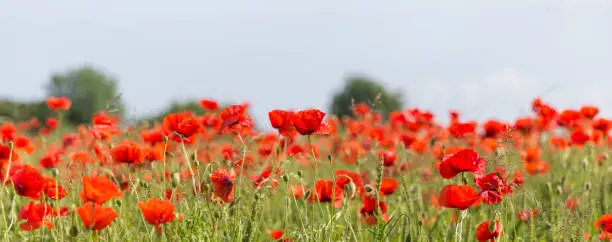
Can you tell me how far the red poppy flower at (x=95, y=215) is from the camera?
1.91m

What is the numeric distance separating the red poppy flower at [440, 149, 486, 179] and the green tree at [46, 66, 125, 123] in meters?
41.1

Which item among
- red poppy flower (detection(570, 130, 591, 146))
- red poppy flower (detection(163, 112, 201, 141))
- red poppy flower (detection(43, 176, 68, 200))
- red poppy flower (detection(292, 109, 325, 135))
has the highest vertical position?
red poppy flower (detection(292, 109, 325, 135))

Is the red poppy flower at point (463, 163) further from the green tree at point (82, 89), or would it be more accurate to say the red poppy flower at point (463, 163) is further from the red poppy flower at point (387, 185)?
the green tree at point (82, 89)

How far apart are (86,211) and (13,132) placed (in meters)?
2.61

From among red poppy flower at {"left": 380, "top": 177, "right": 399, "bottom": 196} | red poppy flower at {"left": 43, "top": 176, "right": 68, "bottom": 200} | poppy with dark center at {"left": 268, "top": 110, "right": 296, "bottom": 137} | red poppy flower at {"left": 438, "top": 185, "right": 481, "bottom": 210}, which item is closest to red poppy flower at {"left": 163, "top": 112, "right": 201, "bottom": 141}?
poppy with dark center at {"left": 268, "top": 110, "right": 296, "bottom": 137}

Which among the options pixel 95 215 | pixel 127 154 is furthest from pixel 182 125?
pixel 95 215

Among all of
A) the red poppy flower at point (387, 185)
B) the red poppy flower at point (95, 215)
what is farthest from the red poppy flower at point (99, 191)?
the red poppy flower at point (387, 185)

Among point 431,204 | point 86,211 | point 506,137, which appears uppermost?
point 506,137

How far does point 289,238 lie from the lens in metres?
2.54

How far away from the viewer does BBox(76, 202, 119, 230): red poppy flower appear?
6.25 feet

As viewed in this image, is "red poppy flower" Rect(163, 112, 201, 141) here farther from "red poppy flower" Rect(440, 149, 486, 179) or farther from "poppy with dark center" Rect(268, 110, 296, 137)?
"red poppy flower" Rect(440, 149, 486, 179)

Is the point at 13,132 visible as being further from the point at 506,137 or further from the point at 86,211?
the point at 506,137

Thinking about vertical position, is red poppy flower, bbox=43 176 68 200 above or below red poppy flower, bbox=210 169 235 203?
below

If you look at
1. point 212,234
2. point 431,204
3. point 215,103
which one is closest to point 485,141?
point 431,204
